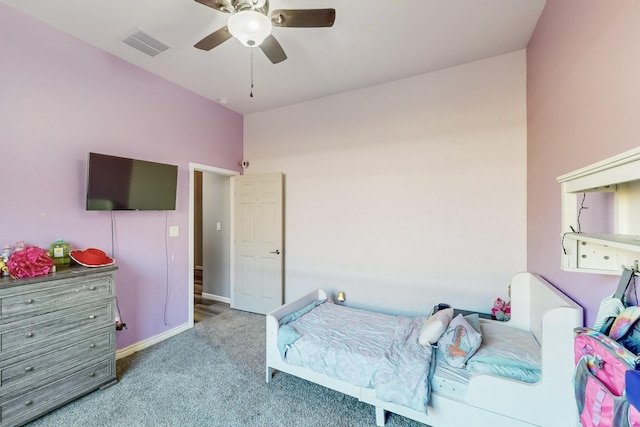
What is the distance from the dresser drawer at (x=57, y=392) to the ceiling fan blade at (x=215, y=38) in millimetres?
2618

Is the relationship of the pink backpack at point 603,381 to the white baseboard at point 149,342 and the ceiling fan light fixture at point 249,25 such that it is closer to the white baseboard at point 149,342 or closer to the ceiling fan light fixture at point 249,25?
the ceiling fan light fixture at point 249,25

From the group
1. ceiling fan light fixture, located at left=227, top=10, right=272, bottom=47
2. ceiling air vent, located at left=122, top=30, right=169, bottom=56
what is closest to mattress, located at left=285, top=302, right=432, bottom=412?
ceiling fan light fixture, located at left=227, top=10, right=272, bottom=47

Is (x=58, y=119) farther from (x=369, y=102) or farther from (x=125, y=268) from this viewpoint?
(x=369, y=102)

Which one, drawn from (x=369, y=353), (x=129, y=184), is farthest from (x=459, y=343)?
(x=129, y=184)

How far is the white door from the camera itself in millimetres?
3770

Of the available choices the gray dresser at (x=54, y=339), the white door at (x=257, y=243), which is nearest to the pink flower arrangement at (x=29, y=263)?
the gray dresser at (x=54, y=339)

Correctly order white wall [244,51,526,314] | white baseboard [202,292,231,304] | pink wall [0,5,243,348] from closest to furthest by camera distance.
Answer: pink wall [0,5,243,348] → white wall [244,51,526,314] → white baseboard [202,292,231,304]

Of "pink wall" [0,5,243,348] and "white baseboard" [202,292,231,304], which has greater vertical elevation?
"pink wall" [0,5,243,348]

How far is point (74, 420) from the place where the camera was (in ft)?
6.12

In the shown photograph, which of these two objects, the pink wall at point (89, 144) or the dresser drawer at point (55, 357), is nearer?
the dresser drawer at point (55, 357)

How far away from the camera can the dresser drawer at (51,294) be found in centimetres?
173

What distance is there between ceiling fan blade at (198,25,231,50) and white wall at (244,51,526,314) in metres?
1.84

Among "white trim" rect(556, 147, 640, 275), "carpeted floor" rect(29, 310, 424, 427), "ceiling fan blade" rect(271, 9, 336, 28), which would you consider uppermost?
"ceiling fan blade" rect(271, 9, 336, 28)

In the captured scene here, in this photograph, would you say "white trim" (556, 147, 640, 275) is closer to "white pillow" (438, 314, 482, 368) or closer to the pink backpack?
the pink backpack
